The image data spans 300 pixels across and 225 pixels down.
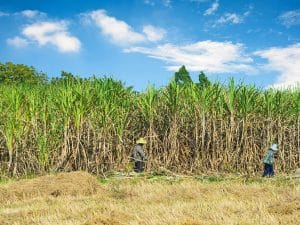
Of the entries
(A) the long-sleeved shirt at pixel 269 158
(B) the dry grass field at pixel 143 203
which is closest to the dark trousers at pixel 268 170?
(A) the long-sleeved shirt at pixel 269 158

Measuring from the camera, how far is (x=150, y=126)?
12977 mm

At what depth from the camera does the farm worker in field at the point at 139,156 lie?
1245 cm

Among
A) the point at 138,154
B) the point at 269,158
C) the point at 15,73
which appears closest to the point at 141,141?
the point at 138,154

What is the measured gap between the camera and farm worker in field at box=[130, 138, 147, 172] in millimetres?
12445

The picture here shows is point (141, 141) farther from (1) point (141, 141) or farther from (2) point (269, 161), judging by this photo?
(2) point (269, 161)

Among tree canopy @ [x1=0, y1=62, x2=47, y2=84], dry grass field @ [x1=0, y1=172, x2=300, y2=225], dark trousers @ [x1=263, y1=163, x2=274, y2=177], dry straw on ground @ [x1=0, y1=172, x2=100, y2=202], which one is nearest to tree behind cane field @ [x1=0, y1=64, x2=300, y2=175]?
dark trousers @ [x1=263, y1=163, x2=274, y2=177]

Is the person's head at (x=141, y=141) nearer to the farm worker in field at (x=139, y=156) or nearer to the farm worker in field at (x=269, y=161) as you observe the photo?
the farm worker in field at (x=139, y=156)

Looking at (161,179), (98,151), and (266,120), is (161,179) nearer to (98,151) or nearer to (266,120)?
(98,151)

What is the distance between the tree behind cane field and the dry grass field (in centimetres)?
250

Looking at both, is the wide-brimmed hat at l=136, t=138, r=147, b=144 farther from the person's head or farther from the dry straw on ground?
the dry straw on ground

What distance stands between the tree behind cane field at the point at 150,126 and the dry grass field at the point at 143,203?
98.4 inches

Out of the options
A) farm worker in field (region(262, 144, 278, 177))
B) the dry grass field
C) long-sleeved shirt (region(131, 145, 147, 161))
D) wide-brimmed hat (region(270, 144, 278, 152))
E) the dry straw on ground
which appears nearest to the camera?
the dry grass field

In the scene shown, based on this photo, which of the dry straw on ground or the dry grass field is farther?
the dry straw on ground

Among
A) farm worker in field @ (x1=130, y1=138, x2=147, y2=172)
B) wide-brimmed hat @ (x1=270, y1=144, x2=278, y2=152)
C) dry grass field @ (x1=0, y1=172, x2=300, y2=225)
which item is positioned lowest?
dry grass field @ (x1=0, y1=172, x2=300, y2=225)
